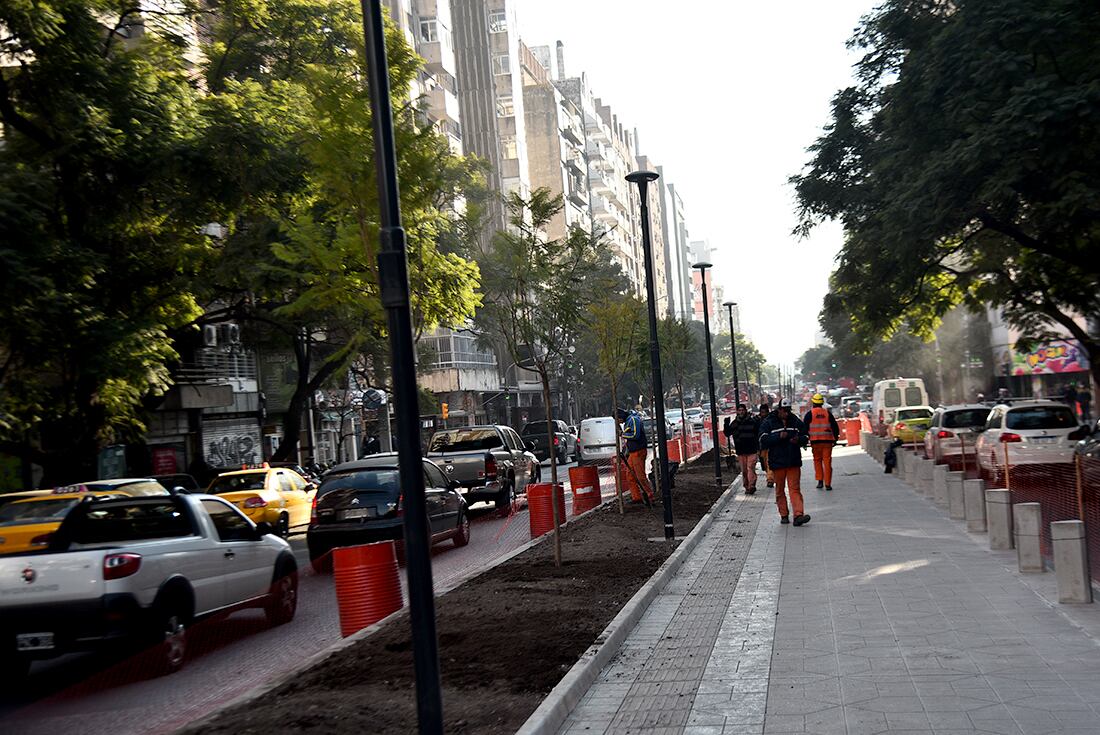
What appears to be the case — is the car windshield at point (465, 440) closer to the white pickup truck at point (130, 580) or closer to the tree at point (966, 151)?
the tree at point (966, 151)

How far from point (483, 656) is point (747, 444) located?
15952 millimetres

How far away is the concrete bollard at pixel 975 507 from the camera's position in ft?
46.9

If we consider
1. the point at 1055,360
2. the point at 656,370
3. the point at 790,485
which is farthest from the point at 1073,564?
the point at 1055,360

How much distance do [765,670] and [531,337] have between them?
6.86 m

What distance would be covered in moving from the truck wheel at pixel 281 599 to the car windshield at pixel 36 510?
420 centimetres

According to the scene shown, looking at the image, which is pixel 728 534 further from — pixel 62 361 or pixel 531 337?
pixel 62 361

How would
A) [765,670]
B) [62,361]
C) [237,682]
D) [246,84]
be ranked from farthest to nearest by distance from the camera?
[246,84] < [62,361] < [237,682] < [765,670]

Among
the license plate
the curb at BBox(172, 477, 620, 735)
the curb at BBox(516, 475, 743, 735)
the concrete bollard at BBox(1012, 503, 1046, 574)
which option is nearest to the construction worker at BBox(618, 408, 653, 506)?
the curb at BBox(516, 475, 743, 735)

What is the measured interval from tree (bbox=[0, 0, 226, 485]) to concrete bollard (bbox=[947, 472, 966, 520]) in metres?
13.4

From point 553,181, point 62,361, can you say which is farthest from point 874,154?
point 553,181

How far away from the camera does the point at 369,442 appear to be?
36.7 m

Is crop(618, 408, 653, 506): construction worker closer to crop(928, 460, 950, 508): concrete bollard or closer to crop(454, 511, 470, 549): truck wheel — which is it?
crop(454, 511, 470, 549): truck wheel

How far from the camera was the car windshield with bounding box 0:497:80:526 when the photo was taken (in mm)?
14859

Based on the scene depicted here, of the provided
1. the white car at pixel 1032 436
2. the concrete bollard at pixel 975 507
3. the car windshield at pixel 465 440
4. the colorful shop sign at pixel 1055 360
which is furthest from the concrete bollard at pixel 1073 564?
the colorful shop sign at pixel 1055 360
